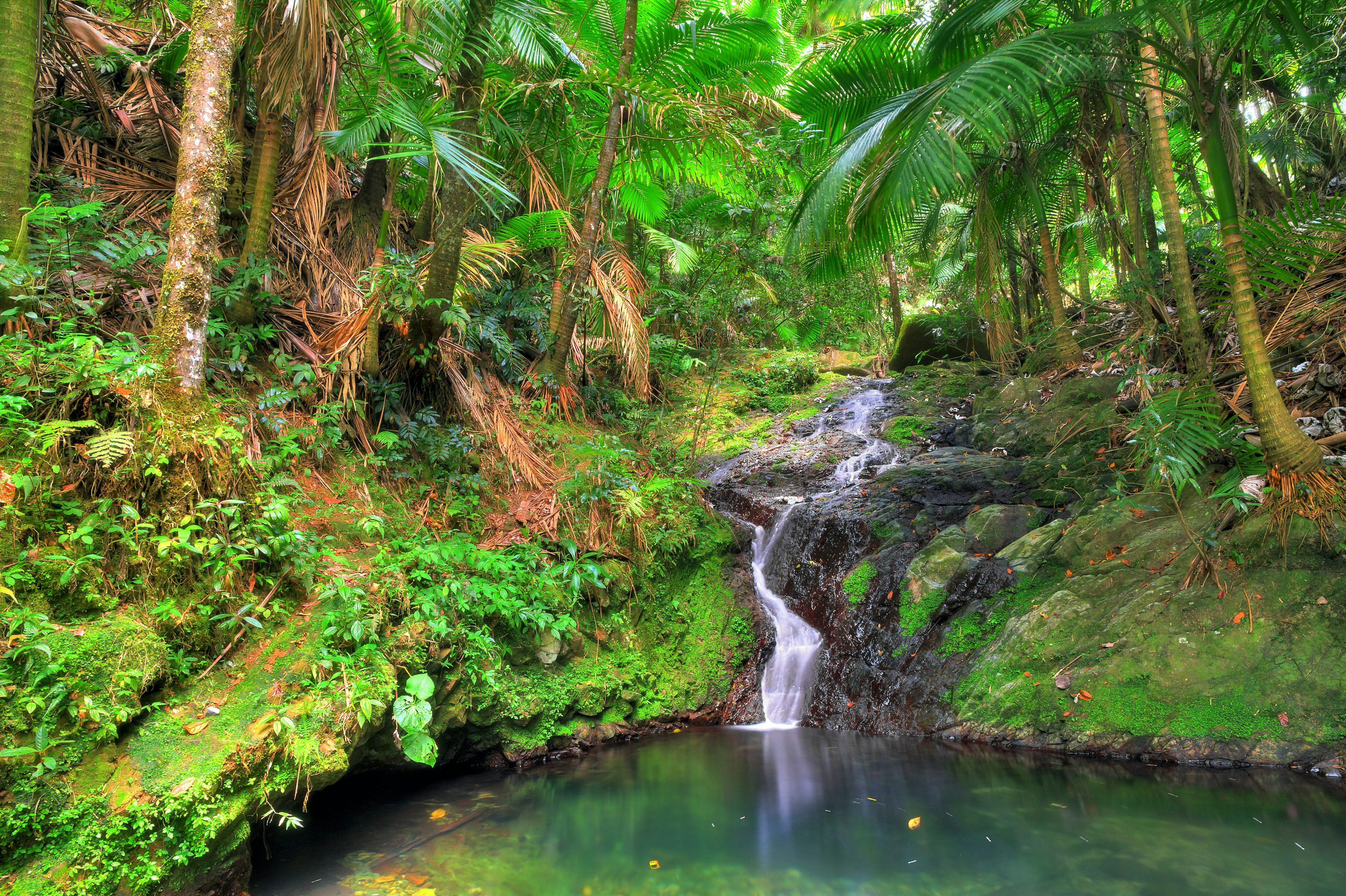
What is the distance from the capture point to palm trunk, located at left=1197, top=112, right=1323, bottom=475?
4.90 meters

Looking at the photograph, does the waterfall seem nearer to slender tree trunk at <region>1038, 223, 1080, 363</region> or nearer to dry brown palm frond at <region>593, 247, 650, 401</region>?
dry brown palm frond at <region>593, 247, 650, 401</region>

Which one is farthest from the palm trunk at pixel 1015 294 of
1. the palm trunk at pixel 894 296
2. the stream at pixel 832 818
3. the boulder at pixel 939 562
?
the stream at pixel 832 818

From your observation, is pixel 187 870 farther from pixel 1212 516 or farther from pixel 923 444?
pixel 923 444

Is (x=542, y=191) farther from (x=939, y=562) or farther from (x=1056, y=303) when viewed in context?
(x=1056, y=303)

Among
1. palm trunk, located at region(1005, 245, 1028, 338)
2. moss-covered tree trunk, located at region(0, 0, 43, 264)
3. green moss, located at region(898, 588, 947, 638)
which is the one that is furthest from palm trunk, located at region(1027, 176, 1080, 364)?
moss-covered tree trunk, located at region(0, 0, 43, 264)

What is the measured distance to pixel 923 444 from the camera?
10641mm

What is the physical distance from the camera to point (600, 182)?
684 centimetres

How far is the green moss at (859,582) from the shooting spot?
7.25m

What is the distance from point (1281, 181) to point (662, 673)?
34.1 feet

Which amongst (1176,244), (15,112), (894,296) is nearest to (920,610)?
(1176,244)

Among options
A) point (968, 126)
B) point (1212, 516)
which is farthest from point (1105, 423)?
point (968, 126)

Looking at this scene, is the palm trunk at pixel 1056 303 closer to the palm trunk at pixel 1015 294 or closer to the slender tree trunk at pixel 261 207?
the palm trunk at pixel 1015 294

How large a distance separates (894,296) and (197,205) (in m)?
16.4

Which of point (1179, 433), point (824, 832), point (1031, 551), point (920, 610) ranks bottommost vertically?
point (824, 832)
